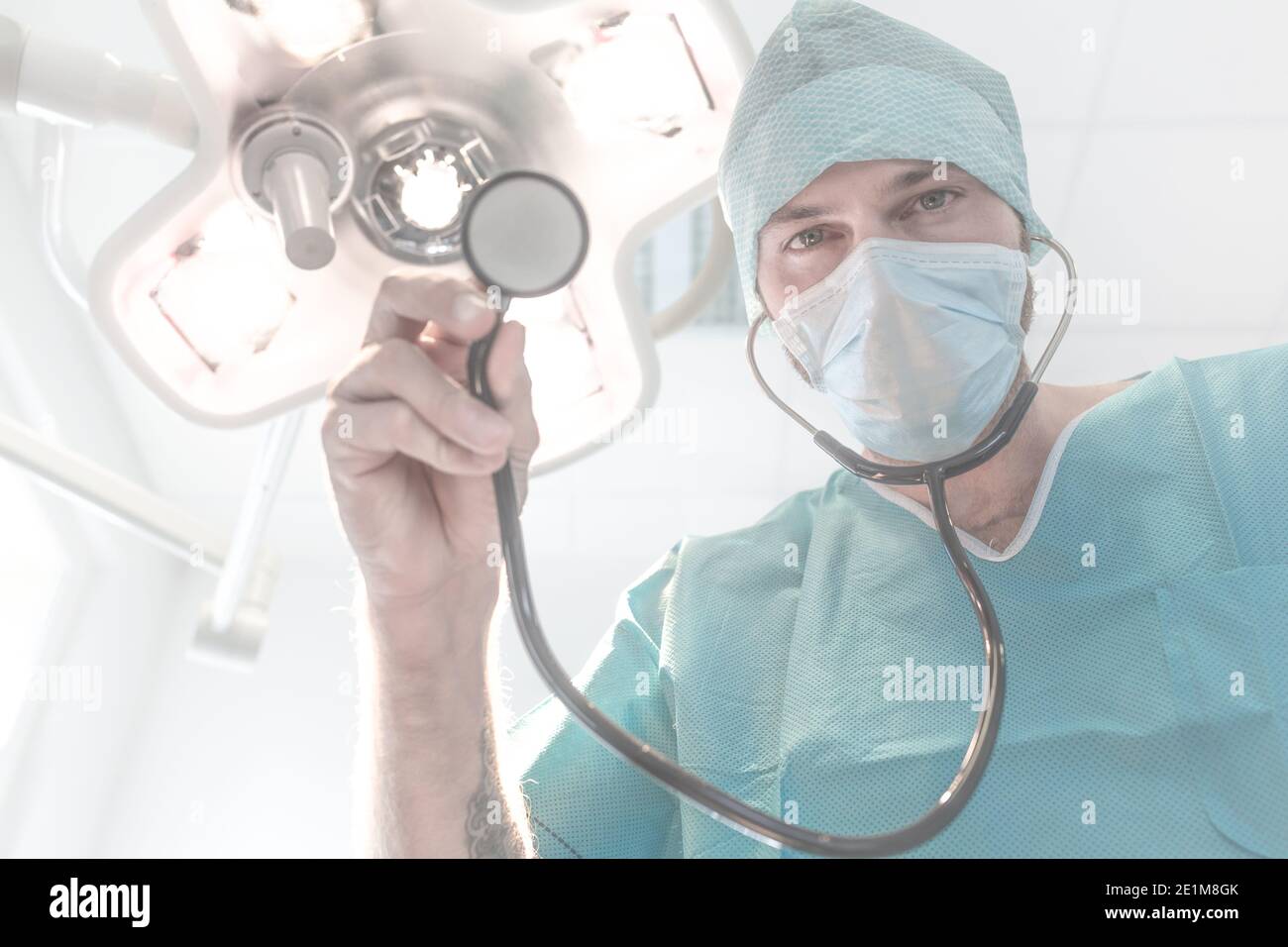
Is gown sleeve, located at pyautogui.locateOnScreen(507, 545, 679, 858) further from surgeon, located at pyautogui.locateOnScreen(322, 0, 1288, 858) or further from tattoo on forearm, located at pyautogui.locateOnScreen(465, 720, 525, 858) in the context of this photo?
tattoo on forearm, located at pyautogui.locateOnScreen(465, 720, 525, 858)

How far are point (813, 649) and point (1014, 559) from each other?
0.66 ft

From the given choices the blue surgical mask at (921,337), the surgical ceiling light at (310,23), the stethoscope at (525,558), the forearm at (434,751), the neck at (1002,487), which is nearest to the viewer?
the stethoscope at (525,558)

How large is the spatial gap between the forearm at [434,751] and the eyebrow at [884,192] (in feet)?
1.82

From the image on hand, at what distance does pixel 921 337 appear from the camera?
3.10ft

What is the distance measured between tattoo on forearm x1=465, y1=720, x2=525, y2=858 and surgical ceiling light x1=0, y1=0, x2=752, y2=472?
0.29m

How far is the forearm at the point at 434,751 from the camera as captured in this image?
74 centimetres

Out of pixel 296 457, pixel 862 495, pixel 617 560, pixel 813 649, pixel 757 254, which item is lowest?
pixel 813 649

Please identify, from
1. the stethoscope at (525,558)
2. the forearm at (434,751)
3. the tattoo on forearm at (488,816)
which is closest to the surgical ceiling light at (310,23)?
the stethoscope at (525,558)

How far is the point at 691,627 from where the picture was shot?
3.46ft

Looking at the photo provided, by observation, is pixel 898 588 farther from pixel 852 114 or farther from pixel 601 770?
pixel 852 114

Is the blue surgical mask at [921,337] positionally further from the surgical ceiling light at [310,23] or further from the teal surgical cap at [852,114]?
the surgical ceiling light at [310,23]
